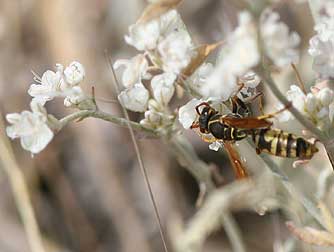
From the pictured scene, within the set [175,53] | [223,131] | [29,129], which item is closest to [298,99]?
[223,131]

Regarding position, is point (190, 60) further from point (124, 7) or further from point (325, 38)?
point (124, 7)

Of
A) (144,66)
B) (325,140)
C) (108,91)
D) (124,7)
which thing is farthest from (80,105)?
(124,7)

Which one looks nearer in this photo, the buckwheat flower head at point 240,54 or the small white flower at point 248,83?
the buckwheat flower head at point 240,54

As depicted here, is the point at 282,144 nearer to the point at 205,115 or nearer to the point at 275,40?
the point at 205,115

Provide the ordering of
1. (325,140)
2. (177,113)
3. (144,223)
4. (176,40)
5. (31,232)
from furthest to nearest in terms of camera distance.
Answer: (144,223), (31,232), (177,113), (325,140), (176,40)

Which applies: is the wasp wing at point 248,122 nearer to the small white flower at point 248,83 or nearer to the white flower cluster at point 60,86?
the small white flower at point 248,83

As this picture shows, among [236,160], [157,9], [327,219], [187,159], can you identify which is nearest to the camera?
[157,9]

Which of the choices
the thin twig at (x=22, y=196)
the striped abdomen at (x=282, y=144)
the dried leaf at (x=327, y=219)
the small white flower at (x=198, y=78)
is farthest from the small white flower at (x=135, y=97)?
the thin twig at (x=22, y=196)
